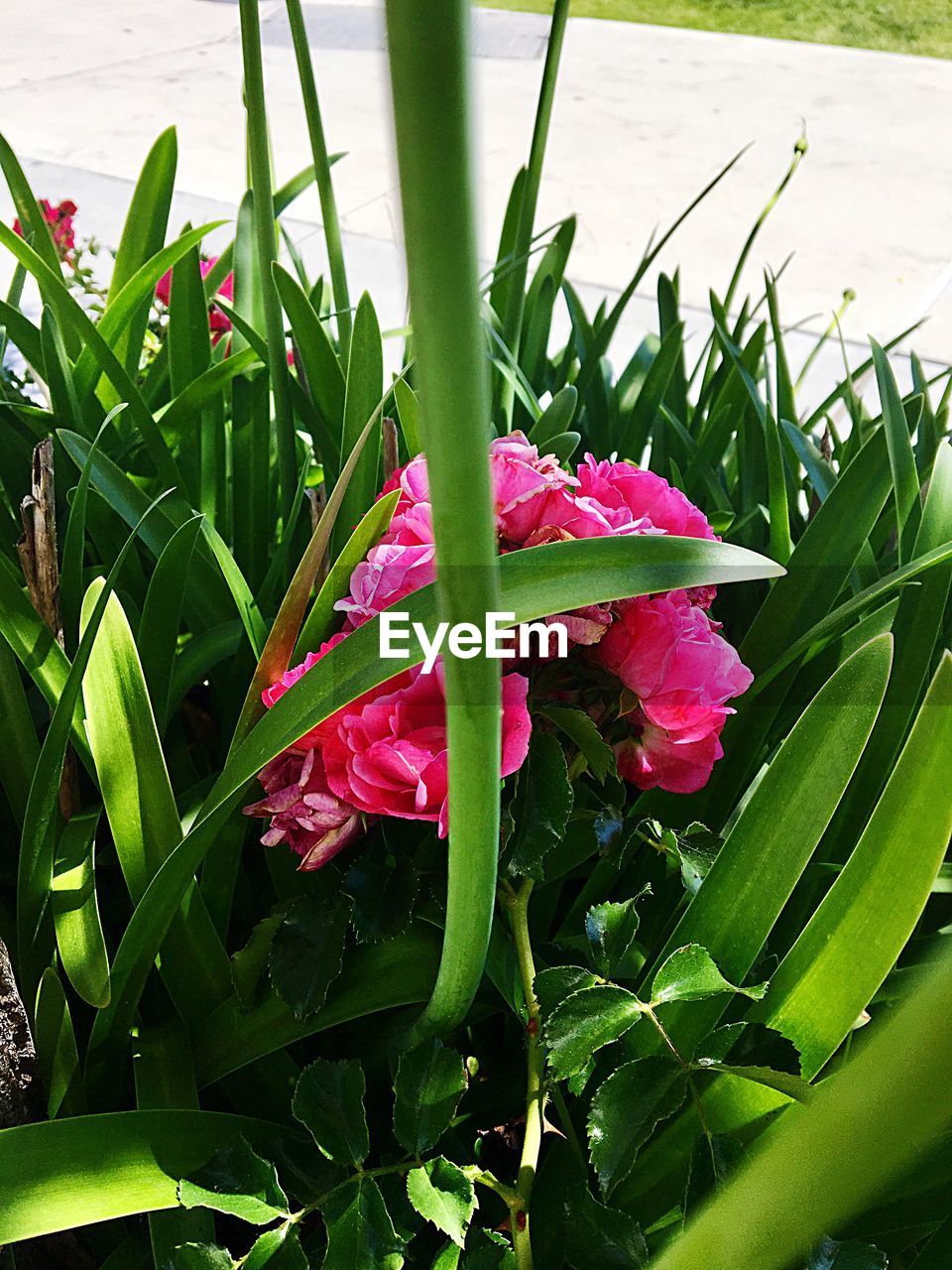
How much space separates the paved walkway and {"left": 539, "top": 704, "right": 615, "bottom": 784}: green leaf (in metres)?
1.76

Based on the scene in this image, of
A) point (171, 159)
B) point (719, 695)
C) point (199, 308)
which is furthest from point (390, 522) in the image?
point (171, 159)

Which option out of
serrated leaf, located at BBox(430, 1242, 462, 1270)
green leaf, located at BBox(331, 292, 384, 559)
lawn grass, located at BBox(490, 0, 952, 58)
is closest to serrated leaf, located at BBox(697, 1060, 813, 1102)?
serrated leaf, located at BBox(430, 1242, 462, 1270)

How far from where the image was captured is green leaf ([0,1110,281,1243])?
40cm

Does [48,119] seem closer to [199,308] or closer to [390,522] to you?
[199,308]

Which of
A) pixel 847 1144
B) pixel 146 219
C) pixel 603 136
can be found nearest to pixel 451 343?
pixel 847 1144

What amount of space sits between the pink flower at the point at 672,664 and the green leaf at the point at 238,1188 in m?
0.23

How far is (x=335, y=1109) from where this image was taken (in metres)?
0.40

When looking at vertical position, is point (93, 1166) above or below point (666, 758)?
below

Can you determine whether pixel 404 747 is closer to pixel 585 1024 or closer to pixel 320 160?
pixel 585 1024

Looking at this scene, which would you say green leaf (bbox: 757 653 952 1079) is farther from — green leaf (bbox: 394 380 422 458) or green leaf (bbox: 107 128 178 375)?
green leaf (bbox: 107 128 178 375)

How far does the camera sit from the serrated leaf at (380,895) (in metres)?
0.43

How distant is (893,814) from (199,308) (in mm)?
622

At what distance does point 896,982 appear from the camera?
53 centimetres

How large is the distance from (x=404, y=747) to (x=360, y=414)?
266 mm
